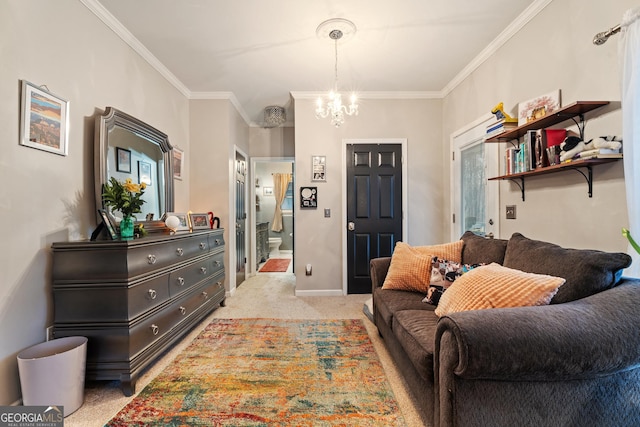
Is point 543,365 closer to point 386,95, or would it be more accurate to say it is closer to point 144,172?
point 144,172

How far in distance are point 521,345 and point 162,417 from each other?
173 centimetres

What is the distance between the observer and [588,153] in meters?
1.54

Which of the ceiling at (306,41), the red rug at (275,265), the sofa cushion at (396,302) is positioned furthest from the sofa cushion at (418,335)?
the red rug at (275,265)

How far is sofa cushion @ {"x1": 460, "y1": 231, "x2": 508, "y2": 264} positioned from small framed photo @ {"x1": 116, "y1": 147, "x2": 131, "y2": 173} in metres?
2.85

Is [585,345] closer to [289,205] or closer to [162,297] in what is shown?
[162,297]

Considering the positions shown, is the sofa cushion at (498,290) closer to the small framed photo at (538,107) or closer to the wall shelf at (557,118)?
the wall shelf at (557,118)

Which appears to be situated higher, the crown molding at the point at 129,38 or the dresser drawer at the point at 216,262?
the crown molding at the point at 129,38

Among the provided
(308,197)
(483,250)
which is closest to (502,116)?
(483,250)

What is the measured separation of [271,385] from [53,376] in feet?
3.78

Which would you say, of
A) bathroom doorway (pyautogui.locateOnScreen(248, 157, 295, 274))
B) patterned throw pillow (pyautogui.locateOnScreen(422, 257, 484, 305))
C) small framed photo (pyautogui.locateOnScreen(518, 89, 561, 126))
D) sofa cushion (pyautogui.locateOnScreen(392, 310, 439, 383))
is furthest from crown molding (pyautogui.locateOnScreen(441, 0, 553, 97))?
bathroom doorway (pyautogui.locateOnScreen(248, 157, 295, 274))

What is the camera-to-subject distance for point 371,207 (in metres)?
3.69

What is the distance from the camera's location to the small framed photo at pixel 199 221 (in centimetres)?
289

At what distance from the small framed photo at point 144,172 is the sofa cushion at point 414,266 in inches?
92.6

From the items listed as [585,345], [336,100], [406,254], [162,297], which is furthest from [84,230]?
[585,345]
